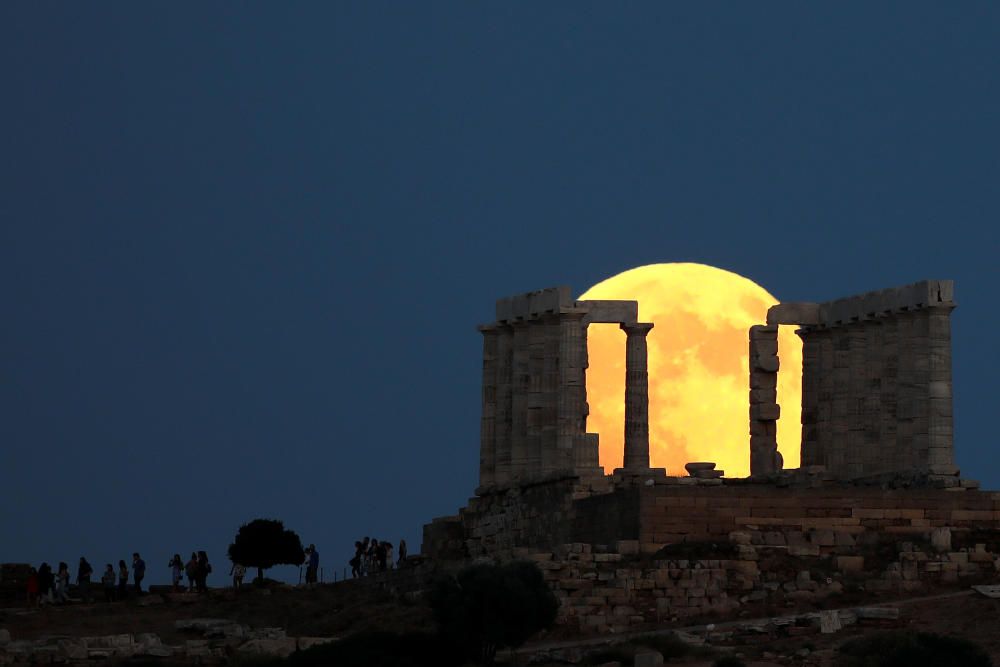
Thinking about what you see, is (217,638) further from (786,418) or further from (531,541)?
(786,418)

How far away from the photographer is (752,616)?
69.0 m

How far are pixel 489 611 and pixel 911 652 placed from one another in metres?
8.85

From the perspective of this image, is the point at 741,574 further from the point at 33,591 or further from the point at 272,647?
the point at 33,591

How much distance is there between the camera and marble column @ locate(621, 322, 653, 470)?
276 feet

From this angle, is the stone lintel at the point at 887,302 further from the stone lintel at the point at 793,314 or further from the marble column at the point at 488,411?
the marble column at the point at 488,411

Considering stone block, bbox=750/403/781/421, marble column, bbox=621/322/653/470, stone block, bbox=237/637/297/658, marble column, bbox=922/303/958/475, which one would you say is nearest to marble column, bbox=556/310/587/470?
marble column, bbox=621/322/653/470

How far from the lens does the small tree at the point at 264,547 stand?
87938 millimetres

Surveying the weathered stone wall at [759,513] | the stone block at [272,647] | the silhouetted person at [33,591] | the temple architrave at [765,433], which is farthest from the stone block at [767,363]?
the stone block at [272,647]

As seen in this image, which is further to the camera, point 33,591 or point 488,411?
point 488,411

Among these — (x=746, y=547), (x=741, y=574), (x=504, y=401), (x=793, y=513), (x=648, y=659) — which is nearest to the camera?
(x=648, y=659)

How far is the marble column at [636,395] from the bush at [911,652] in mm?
23181

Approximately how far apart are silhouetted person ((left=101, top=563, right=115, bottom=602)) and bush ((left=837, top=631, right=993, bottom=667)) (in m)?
27.1

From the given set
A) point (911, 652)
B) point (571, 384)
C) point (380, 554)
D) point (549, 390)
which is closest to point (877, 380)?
point (571, 384)

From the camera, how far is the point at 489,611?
6362 centimetres
